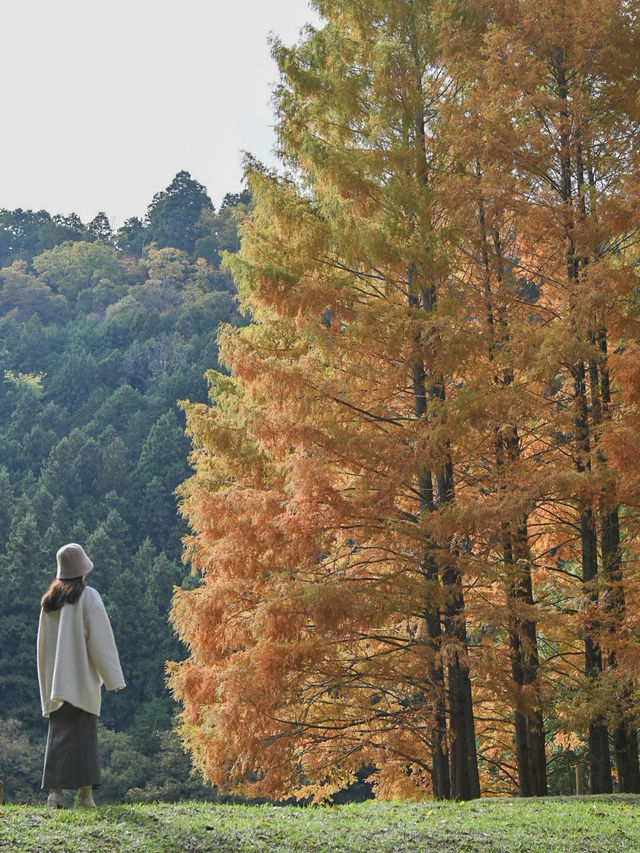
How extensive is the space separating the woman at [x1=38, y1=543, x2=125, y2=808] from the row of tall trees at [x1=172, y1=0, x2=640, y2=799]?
10.4 ft

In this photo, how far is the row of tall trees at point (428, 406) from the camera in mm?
10133

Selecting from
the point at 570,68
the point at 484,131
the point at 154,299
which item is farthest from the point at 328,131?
the point at 154,299

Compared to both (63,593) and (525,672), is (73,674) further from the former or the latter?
(525,672)

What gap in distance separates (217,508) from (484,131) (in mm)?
5368

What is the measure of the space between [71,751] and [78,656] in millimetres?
610

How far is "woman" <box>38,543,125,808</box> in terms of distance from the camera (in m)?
6.38

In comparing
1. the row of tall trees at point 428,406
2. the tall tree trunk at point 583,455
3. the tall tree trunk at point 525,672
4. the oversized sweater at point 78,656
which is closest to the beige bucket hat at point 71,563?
the oversized sweater at point 78,656

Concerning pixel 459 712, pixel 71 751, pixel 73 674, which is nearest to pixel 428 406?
pixel 459 712

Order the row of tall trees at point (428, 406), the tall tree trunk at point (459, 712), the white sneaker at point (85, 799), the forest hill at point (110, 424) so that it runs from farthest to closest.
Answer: the forest hill at point (110, 424) → the tall tree trunk at point (459, 712) → the row of tall trees at point (428, 406) → the white sneaker at point (85, 799)

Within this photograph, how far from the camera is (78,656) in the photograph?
6.57m

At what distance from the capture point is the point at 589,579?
11.1 m

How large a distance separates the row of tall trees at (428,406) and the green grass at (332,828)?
76.3 inches

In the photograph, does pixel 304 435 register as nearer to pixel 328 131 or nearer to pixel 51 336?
Result: pixel 328 131

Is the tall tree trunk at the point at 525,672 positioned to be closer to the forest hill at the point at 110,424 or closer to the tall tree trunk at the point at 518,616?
the tall tree trunk at the point at 518,616
